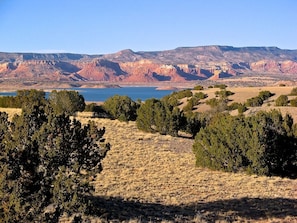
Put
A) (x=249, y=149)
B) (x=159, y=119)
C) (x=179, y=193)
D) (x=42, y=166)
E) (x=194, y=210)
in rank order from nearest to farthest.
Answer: (x=42, y=166) < (x=194, y=210) < (x=179, y=193) < (x=249, y=149) < (x=159, y=119)

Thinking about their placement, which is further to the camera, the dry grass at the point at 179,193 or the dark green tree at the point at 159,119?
the dark green tree at the point at 159,119

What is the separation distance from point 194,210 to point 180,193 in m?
2.60

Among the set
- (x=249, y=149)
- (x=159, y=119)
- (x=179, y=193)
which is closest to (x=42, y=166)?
(x=179, y=193)

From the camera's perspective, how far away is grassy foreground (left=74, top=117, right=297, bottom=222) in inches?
593

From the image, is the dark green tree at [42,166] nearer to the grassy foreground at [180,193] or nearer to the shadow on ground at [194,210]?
the grassy foreground at [180,193]

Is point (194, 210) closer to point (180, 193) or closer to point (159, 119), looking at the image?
point (180, 193)

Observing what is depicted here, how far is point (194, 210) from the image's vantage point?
15.8 meters

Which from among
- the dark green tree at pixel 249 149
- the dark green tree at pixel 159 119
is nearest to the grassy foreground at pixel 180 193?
the dark green tree at pixel 249 149

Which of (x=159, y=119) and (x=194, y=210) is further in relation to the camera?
(x=159, y=119)

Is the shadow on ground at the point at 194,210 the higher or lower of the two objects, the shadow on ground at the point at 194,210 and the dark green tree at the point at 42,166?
the lower

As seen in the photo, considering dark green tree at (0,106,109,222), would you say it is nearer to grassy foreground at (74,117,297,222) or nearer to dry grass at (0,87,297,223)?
dry grass at (0,87,297,223)

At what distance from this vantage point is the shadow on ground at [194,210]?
1446 cm

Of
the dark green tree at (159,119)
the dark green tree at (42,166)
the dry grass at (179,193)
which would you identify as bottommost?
the dry grass at (179,193)

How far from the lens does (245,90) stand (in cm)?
8131
